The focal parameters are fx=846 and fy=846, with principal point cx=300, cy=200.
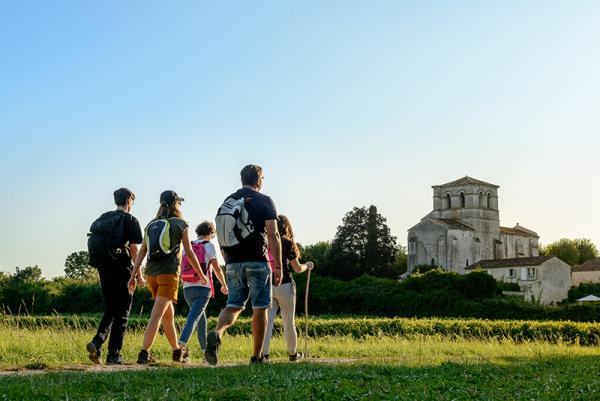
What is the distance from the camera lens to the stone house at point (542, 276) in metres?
84.6

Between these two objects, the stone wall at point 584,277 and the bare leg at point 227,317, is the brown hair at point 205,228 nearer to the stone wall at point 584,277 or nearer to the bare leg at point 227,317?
the bare leg at point 227,317

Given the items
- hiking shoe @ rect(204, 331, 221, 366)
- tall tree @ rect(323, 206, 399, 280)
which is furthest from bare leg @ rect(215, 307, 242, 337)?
tall tree @ rect(323, 206, 399, 280)

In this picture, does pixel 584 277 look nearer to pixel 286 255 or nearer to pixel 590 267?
pixel 590 267

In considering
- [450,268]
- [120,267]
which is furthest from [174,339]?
[450,268]

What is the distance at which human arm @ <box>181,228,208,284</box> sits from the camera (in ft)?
31.7

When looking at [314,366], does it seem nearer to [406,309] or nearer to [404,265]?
[406,309]

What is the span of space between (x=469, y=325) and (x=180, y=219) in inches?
725

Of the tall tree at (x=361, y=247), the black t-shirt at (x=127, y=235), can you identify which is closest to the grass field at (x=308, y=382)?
the black t-shirt at (x=127, y=235)

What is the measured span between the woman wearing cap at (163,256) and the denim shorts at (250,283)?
2.51 ft

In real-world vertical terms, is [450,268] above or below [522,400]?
above

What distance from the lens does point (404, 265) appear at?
108 meters

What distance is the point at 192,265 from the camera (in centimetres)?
995

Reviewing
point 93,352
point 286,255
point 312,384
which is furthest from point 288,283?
point 312,384

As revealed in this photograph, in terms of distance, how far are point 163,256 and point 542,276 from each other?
80.1 meters
